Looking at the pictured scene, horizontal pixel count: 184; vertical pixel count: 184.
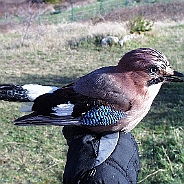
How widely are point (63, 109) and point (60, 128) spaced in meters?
3.33

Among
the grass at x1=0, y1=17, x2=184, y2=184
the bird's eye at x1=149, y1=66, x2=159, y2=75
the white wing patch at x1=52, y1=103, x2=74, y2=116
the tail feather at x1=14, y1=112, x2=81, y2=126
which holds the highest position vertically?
the bird's eye at x1=149, y1=66, x2=159, y2=75

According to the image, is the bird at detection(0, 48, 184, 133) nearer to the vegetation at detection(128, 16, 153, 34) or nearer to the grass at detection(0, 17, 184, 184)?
the grass at detection(0, 17, 184, 184)

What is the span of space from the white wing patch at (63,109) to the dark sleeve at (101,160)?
0.13 m

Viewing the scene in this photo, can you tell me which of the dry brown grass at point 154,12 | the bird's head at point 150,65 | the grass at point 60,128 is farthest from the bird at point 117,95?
the dry brown grass at point 154,12

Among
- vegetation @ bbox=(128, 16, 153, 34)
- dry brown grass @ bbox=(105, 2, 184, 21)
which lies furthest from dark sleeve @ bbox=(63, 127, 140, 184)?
dry brown grass @ bbox=(105, 2, 184, 21)

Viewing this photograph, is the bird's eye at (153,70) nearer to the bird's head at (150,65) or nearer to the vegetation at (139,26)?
the bird's head at (150,65)

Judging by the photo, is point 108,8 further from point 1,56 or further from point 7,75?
point 7,75

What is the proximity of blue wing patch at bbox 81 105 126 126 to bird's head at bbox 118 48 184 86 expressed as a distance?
0.22 metres

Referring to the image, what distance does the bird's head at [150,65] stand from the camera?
1924mm

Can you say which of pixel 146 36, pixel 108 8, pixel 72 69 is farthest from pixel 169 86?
pixel 108 8

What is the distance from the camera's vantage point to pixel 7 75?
8320 millimetres

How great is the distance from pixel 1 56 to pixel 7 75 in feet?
6.45

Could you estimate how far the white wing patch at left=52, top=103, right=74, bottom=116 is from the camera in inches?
79.2

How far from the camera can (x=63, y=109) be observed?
2.03 meters
